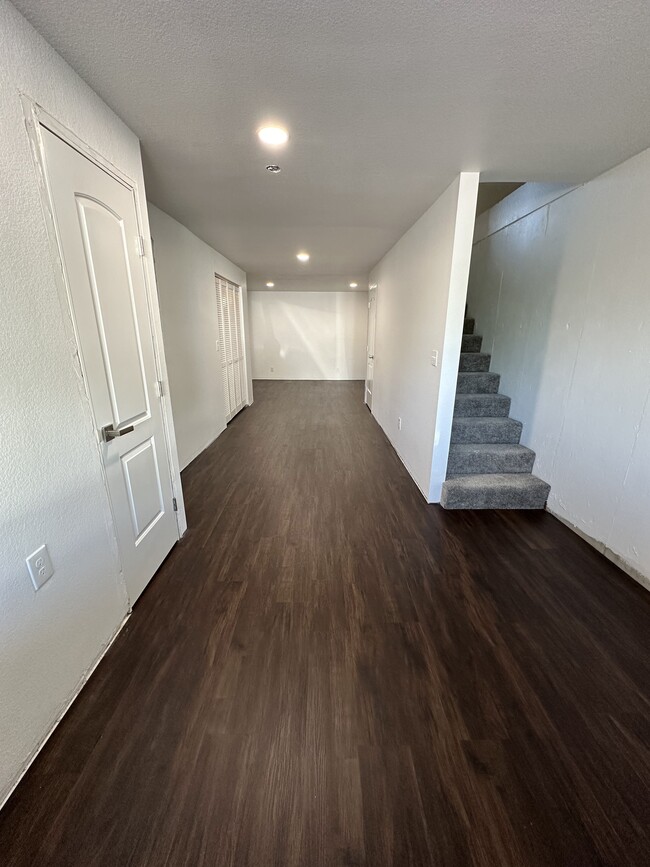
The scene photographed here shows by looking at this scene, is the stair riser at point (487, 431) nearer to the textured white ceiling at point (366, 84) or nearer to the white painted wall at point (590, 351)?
the white painted wall at point (590, 351)

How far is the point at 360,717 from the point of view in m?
1.27

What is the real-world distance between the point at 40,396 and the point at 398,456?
10.7 feet

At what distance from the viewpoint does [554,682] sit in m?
1.41

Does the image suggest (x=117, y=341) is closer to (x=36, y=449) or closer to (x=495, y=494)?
(x=36, y=449)

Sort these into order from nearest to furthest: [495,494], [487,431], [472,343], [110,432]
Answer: [110,432], [495,494], [487,431], [472,343]

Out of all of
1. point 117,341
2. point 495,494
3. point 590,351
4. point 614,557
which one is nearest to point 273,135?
point 117,341

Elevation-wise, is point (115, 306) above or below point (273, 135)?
below

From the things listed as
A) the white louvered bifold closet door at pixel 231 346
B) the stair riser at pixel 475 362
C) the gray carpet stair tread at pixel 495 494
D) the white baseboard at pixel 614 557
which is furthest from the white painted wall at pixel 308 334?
the white baseboard at pixel 614 557

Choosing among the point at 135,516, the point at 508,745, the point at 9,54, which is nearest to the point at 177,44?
the point at 9,54

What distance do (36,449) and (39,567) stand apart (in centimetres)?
41

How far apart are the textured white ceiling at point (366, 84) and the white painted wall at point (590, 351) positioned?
0.33 meters

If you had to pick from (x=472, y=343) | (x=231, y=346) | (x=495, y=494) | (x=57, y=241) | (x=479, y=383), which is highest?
(x=57, y=241)

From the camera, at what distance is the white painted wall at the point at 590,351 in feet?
6.45

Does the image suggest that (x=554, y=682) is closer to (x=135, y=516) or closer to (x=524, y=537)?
(x=524, y=537)
